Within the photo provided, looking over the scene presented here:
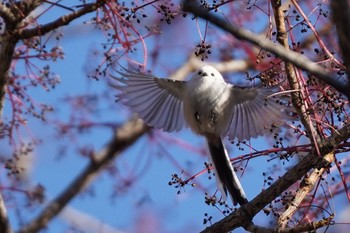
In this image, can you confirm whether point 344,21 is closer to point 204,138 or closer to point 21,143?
point 204,138

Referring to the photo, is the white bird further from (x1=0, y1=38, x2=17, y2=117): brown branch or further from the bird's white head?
(x1=0, y1=38, x2=17, y2=117): brown branch

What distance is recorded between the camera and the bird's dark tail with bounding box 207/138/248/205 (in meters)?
3.92

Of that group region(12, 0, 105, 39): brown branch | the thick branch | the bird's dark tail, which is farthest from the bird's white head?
the thick branch

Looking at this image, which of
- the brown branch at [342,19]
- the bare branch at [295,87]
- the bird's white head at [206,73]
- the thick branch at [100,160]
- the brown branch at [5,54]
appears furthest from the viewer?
the thick branch at [100,160]

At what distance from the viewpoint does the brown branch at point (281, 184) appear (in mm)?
3014

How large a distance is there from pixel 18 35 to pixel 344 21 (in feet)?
8.58

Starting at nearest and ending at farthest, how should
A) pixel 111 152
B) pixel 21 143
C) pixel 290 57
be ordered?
1. pixel 290 57
2. pixel 21 143
3. pixel 111 152

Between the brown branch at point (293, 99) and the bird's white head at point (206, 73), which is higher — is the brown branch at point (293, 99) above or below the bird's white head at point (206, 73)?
below

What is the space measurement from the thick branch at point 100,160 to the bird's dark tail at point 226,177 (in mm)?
2556

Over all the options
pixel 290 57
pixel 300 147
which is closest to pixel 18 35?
pixel 300 147

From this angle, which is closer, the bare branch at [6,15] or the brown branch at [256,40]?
the brown branch at [256,40]

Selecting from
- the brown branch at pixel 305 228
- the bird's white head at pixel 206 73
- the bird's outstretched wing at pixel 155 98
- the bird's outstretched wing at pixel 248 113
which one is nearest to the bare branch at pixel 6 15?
the bird's outstretched wing at pixel 155 98

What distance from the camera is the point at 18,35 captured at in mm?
3797

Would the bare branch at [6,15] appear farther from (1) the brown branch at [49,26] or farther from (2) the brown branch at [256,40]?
(2) the brown branch at [256,40]
